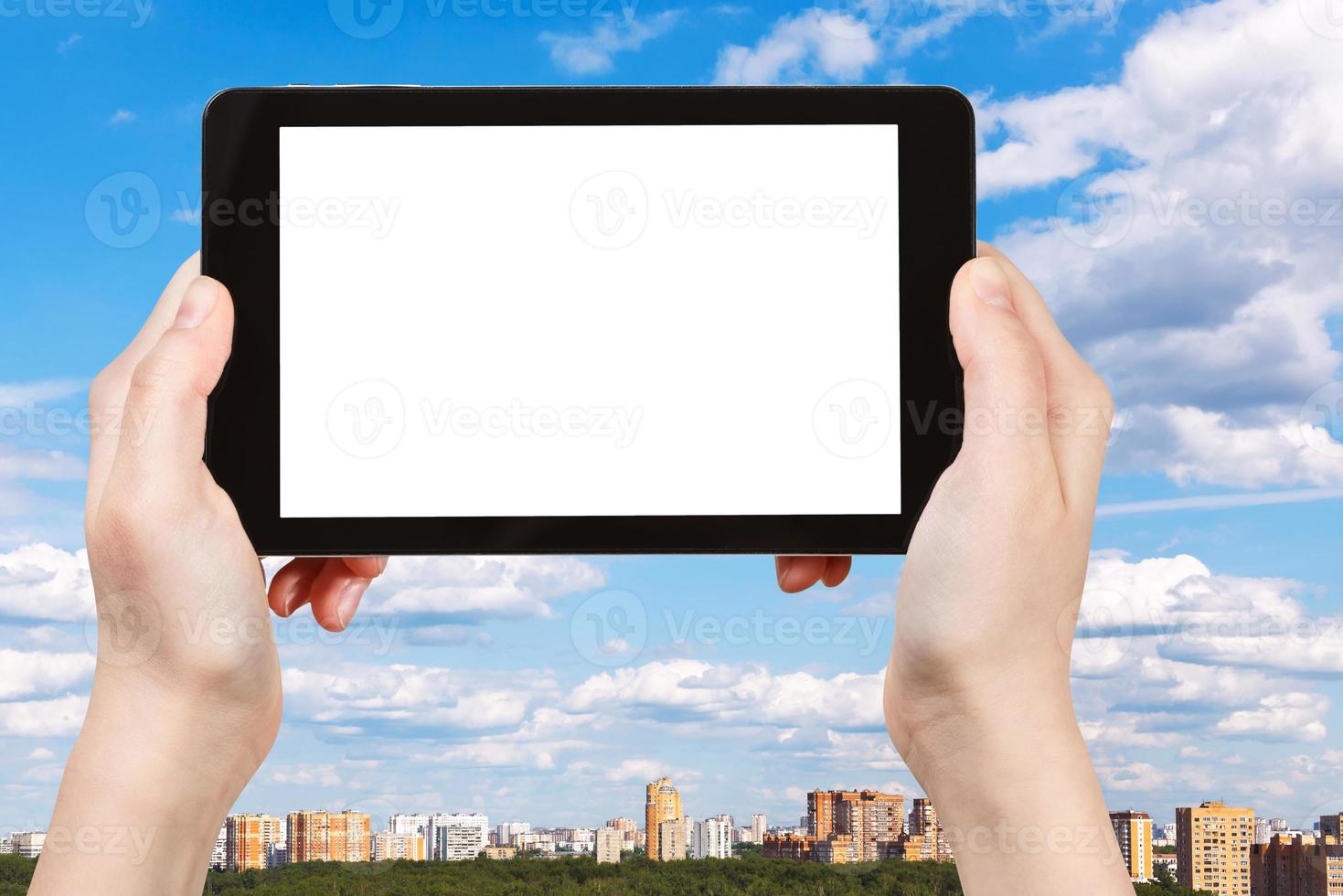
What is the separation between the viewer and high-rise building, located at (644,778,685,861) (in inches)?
2803

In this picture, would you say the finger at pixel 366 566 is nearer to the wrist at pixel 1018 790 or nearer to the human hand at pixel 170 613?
the human hand at pixel 170 613

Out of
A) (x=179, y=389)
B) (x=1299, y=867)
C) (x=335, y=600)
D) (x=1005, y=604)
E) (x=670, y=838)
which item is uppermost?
(x=179, y=389)

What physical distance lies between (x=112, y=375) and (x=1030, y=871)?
3.85 meters

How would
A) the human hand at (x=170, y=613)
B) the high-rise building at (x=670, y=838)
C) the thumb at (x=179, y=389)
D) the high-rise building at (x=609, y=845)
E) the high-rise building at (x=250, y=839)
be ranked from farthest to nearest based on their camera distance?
the high-rise building at (x=609, y=845), the high-rise building at (x=670, y=838), the high-rise building at (x=250, y=839), the thumb at (x=179, y=389), the human hand at (x=170, y=613)

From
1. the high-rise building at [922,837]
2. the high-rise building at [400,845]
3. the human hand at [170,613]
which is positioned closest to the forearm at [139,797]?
the human hand at [170,613]

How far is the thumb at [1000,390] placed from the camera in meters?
3.99

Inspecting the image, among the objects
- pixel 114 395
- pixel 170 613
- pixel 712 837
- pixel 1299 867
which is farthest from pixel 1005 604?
pixel 712 837

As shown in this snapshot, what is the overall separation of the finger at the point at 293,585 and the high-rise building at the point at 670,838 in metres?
76.2

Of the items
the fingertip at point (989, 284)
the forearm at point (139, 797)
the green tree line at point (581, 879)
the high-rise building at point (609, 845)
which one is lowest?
the green tree line at point (581, 879)

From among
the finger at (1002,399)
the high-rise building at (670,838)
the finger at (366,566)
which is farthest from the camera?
the high-rise building at (670,838)

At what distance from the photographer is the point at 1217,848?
80.6m

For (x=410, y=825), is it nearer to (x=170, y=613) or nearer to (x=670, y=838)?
(x=670, y=838)

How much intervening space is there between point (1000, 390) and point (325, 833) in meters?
85.3

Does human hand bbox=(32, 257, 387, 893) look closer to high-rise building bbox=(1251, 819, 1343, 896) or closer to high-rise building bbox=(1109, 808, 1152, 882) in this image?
high-rise building bbox=(1109, 808, 1152, 882)
